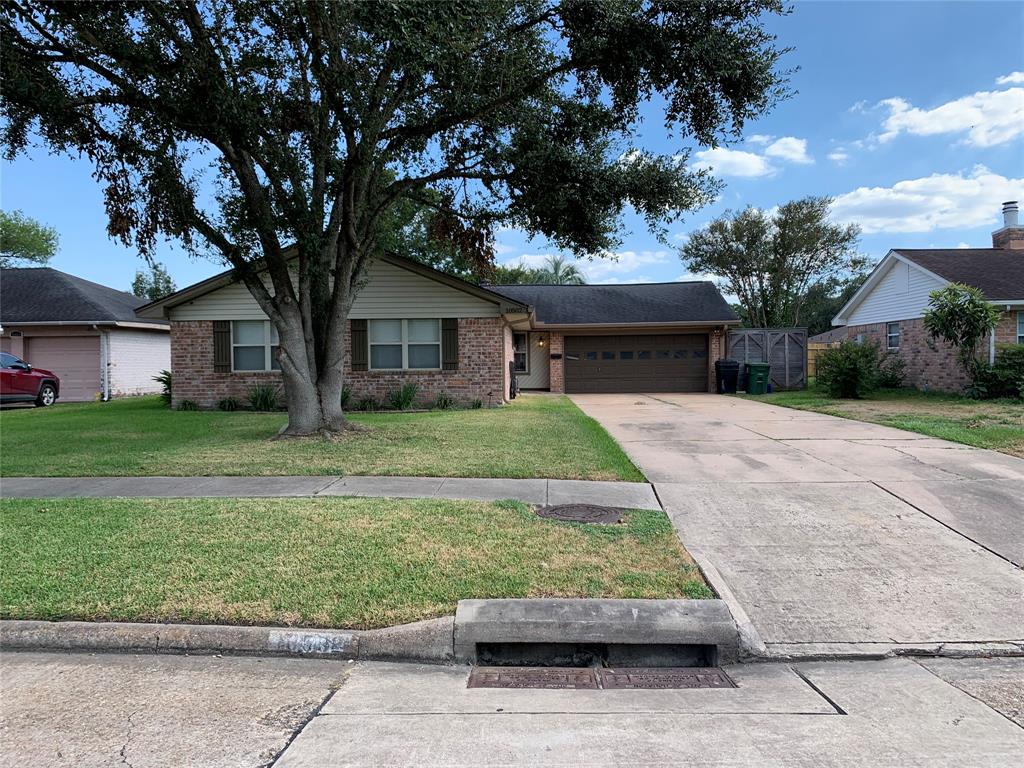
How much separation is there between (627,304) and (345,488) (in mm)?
17574

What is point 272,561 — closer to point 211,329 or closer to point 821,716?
point 821,716

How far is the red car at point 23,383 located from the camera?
56.5ft

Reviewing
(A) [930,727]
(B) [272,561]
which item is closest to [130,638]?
(B) [272,561]

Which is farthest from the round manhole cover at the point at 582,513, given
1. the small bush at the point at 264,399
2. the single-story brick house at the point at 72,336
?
the single-story brick house at the point at 72,336

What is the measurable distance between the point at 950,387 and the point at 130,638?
20290 mm

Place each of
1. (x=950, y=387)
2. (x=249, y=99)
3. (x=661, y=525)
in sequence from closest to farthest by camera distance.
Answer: (x=661, y=525)
(x=249, y=99)
(x=950, y=387)

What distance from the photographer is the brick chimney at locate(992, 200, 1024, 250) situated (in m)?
21.1

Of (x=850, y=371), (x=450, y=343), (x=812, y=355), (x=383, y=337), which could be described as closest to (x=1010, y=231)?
(x=812, y=355)

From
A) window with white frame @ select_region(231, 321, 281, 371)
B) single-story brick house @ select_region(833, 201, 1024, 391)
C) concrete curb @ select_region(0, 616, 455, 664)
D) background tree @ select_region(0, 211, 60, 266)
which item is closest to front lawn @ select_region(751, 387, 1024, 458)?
single-story brick house @ select_region(833, 201, 1024, 391)

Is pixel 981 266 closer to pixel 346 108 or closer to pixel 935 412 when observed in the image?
pixel 935 412

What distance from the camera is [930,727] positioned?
288 centimetres

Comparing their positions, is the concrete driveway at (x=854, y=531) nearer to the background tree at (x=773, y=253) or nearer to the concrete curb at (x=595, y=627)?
the concrete curb at (x=595, y=627)

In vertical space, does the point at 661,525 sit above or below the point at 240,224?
below

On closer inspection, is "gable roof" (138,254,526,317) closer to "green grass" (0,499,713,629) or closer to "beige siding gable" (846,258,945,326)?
"green grass" (0,499,713,629)
